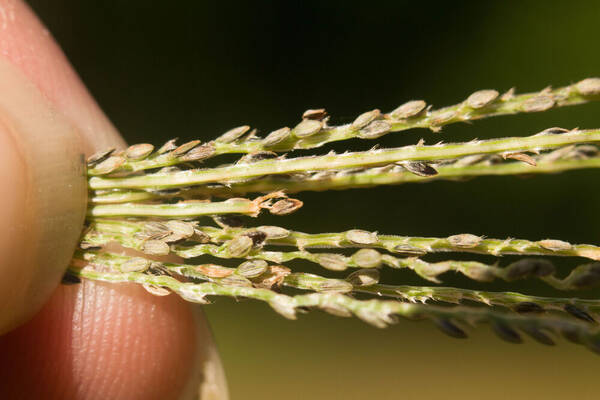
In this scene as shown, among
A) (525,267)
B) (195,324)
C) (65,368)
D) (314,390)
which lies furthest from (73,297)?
(314,390)

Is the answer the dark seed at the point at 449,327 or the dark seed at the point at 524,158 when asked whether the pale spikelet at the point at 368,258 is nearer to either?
the dark seed at the point at 449,327

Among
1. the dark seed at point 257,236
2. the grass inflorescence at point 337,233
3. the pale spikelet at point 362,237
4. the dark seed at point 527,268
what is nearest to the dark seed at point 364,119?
the grass inflorescence at point 337,233

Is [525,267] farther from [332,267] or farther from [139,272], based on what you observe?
[139,272]

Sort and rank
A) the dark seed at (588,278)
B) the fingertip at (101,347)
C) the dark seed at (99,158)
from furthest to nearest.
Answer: the fingertip at (101,347), the dark seed at (99,158), the dark seed at (588,278)

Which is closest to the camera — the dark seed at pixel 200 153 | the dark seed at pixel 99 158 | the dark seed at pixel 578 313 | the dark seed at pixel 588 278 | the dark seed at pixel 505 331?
the dark seed at pixel 505 331

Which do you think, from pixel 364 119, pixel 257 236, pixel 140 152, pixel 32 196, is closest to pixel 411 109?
pixel 364 119

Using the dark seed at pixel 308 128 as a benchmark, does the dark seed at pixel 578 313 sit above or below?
below
